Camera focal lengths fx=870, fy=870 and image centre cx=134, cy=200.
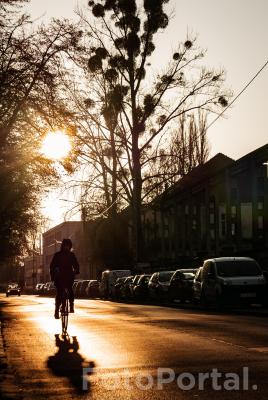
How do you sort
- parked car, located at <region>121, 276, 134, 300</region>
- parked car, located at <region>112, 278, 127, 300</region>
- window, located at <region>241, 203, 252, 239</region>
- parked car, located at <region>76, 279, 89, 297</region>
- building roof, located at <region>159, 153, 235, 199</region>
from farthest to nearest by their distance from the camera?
1. parked car, located at <region>76, 279, 89, 297</region>
2. parked car, located at <region>112, 278, 127, 300</region>
3. window, located at <region>241, 203, 252, 239</region>
4. parked car, located at <region>121, 276, 134, 300</region>
5. building roof, located at <region>159, 153, 235, 199</region>

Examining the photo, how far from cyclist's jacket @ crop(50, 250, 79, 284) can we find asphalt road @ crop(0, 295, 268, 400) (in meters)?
1.13

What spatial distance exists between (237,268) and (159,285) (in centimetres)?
1140

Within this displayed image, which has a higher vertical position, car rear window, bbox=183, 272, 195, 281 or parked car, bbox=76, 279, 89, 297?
parked car, bbox=76, 279, 89, 297

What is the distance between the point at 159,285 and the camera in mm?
39469

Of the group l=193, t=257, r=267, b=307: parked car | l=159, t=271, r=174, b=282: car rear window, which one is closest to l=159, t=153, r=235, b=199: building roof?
l=159, t=271, r=174, b=282: car rear window

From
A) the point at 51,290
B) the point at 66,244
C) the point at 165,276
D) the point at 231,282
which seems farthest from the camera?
the point at 51,290

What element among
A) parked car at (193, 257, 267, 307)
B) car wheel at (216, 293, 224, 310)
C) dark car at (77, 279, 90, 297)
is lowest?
car wheel at (216, 293, 224, 310)

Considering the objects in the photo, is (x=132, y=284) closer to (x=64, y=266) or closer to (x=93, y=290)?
(x=93, y=290)

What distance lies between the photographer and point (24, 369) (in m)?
10.7

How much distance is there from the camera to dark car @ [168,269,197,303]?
35219mm

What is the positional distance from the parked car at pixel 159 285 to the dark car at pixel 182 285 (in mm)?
1582

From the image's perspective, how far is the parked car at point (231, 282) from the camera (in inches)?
1076

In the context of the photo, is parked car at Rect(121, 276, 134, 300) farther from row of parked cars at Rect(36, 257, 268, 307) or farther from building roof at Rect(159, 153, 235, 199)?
row of parked cars at Rect(36, 257, 268, 307)

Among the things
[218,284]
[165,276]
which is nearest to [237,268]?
[218,284]
